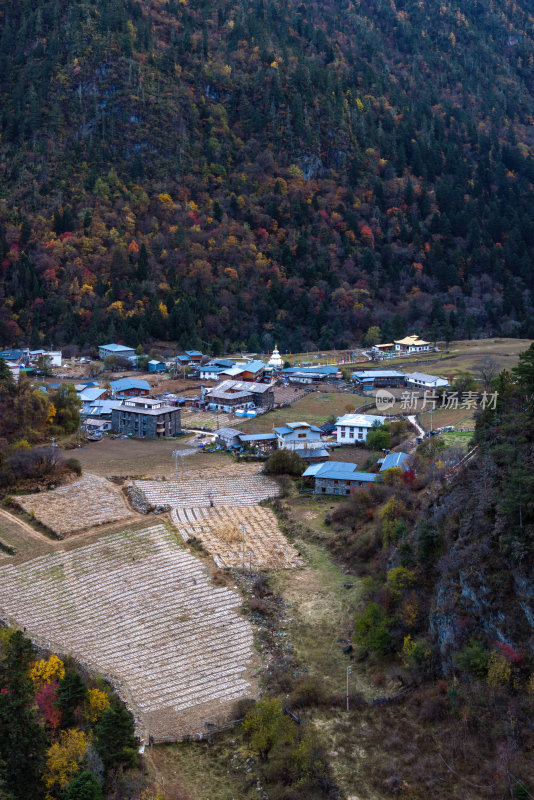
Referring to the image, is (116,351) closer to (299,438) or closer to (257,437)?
(257,437)

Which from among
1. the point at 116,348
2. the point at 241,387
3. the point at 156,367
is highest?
the point at 116,348

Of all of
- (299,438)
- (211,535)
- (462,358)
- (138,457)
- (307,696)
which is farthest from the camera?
(462,358)

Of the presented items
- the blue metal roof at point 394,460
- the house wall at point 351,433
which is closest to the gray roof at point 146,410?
the house wall at point 351,433

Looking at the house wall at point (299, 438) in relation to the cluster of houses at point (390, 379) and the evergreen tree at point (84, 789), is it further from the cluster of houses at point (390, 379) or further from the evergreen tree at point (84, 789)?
the evergreen tree at point (84, 789)

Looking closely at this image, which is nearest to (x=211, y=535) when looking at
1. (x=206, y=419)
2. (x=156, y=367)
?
(x=206, y=419)

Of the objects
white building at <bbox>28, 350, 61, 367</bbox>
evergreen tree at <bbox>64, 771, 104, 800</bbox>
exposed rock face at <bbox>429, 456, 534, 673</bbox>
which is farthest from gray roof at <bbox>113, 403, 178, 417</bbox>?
evergreen tree at <bbox>64, 771, 104, 800</bbox>
